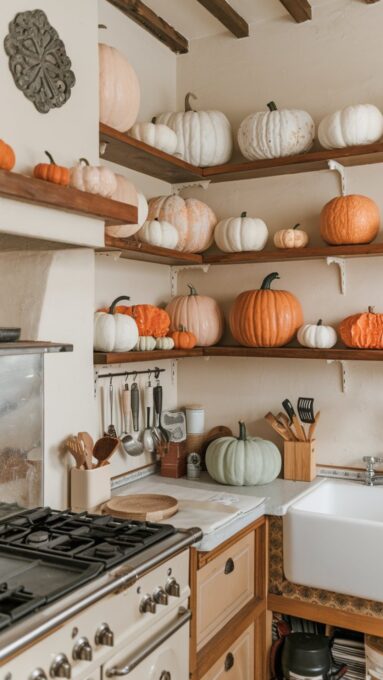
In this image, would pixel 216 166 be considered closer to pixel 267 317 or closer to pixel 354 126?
Answer: pixel 354 126

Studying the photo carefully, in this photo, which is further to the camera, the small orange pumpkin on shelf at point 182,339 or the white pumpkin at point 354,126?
the small orange pumpkin on shelf at point 182,339

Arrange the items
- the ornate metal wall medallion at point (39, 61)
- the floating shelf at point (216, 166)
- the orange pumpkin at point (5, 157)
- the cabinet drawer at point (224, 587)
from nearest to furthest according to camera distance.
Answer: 1. the orange pumpkin at point (5, 157)
2. the ornate metal wall medallion at point (39, 61)
3. the cabinet drawer at point (224, 587)
4. the floating shelf at point (216, 166)

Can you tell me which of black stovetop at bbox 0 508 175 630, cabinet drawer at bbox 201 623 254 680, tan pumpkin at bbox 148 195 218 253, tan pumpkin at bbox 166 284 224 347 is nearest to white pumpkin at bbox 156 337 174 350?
tan pumpkin at bbox 166 284 224 347

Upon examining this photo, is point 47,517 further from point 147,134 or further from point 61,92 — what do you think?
point 147,134

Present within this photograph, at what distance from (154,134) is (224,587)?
182cm

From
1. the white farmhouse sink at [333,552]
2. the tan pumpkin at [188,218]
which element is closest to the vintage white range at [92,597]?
the white farmhouse sink at [333,552]

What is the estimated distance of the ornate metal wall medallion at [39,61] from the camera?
6.39 feet

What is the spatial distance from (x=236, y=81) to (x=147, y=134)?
74 centimetres

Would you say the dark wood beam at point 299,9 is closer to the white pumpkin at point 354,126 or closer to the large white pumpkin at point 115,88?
the white pumpkin at point 354,126

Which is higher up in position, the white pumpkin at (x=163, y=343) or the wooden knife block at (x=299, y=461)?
the white pumpkin at (x=163, y=343)

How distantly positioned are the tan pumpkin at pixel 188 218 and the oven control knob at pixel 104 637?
180 cm

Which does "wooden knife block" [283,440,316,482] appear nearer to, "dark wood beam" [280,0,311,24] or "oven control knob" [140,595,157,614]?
"oven control knob" [140,595,157,614]

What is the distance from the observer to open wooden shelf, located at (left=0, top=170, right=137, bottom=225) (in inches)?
65.8

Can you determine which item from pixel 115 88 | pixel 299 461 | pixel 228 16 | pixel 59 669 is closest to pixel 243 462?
pixel 299 461
